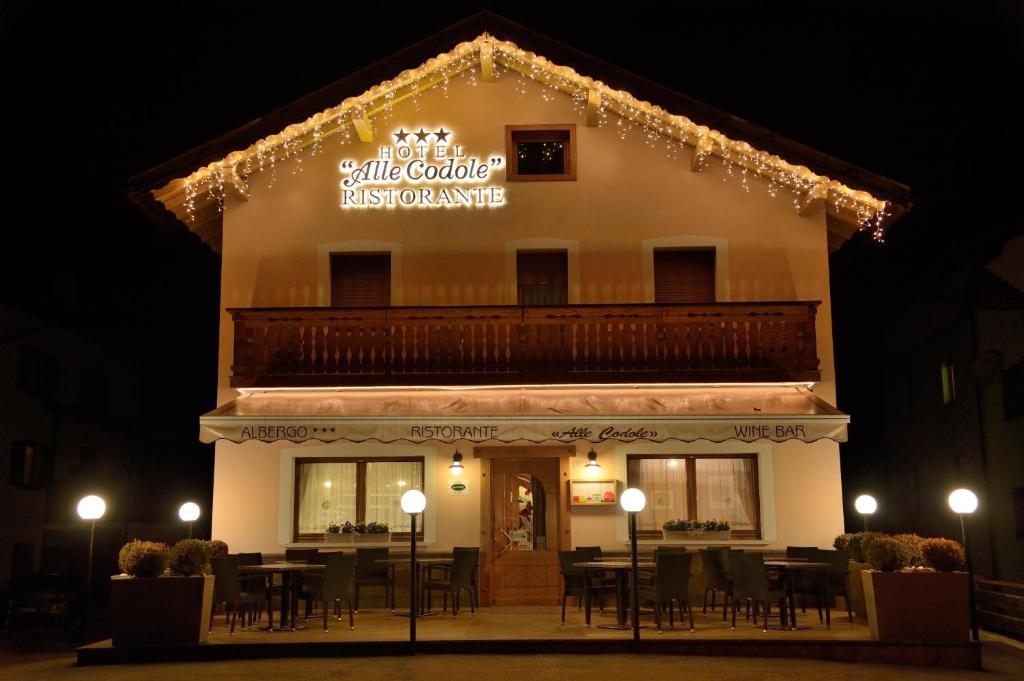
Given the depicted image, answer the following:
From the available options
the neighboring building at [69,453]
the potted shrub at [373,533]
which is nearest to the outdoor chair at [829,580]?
the potted shrub at [373,533]

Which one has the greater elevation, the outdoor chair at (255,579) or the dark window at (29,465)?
the dark window at (29,465)

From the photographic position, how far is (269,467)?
1653 cm

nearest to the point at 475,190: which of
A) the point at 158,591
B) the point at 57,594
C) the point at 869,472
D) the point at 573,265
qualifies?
the point at 573,265

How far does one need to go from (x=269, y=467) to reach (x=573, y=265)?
6.07 meters

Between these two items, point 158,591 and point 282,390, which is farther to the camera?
point 282,390

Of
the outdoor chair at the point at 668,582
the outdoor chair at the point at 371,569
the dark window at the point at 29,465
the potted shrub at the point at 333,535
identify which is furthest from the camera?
the dark window at the point at 29,465

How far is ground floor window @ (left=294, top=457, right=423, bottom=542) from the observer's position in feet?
54.6

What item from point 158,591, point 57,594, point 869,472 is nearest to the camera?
point 158,591

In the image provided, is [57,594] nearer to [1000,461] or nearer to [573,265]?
[573,265]

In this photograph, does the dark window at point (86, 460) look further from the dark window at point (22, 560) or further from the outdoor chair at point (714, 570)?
the outdoor chair at point (714, 570)

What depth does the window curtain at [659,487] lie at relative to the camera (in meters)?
16.6

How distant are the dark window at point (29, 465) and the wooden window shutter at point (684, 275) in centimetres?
1582

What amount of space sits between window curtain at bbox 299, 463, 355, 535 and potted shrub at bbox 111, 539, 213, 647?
4200mm

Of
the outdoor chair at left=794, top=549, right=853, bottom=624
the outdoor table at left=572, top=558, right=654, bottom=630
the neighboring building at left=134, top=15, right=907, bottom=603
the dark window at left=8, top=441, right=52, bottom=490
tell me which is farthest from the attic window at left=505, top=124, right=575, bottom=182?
the dark window at left=8, top=441, right=52, bottom=490
